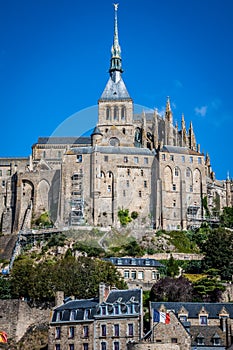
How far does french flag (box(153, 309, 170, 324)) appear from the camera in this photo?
180 ft

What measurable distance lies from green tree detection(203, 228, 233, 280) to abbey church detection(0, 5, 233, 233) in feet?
46.9

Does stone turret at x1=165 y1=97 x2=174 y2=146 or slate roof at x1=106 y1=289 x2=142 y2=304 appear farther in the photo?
stone turret at x1=165 y1=97 x2=174 y2=146

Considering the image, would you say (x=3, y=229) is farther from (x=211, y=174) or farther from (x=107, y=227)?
(x=211, y=174)

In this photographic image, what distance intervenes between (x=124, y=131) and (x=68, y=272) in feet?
183

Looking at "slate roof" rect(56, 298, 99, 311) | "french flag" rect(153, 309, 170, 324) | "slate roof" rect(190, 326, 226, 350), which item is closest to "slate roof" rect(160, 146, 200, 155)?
"slate roof" rect(56, 298, 99, 311)

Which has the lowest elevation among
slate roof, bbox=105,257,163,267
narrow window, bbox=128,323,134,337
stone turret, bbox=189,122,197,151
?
narrow window, bbox=128,323,134,337

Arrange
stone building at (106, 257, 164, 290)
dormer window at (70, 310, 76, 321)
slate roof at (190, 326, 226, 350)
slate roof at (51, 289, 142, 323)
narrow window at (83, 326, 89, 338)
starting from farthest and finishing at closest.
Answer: stone building at (106, 257, 164, 290), dormer window at (70, 310, 76, 321), narrow window at (83, 326, 89, 338), slate roof at (51, 289, 142, 323), slate roof at (190, 326, 226, 350)

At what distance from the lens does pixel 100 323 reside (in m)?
57.7

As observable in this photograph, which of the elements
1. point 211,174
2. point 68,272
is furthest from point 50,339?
point 211,174

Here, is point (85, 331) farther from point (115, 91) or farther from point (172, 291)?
point (115, 91)

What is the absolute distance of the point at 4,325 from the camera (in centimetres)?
6475

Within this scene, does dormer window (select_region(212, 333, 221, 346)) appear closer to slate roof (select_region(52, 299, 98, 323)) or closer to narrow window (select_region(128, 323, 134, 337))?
narrow window (select_region(128, 323, 134, 337))

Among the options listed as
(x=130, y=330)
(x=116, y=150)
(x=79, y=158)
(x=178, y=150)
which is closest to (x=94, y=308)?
(x=130, y=330)

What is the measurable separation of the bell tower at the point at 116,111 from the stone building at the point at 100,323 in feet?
199
